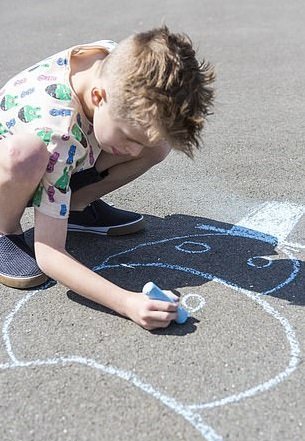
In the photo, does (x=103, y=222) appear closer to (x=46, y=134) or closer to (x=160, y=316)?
(x=46, y=134)

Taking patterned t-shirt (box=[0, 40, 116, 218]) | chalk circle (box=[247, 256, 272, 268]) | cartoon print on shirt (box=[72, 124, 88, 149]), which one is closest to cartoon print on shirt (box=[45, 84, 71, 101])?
patterned t-shirt (box=[0, 40, 116, 218])

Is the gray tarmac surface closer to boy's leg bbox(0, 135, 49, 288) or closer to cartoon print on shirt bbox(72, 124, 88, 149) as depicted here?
boy's leg bbox(0, 135, 49, 288)

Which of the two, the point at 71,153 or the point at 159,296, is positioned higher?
the point at 71,153

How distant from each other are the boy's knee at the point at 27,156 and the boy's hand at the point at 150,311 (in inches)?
23.0

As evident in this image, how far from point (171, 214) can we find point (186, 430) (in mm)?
1513

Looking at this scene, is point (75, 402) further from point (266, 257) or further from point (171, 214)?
point (171, 214)

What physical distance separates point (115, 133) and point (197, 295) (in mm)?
729

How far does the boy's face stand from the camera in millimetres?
2205

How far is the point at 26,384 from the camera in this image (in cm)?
205

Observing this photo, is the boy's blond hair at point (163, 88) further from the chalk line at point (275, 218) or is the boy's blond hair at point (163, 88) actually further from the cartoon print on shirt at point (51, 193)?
the chalk line at point (275, 218)

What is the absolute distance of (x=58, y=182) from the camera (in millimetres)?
2387

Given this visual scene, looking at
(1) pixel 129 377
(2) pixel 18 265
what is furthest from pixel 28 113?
(1) pixel 129 377

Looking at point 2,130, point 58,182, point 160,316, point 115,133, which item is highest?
point 115,133

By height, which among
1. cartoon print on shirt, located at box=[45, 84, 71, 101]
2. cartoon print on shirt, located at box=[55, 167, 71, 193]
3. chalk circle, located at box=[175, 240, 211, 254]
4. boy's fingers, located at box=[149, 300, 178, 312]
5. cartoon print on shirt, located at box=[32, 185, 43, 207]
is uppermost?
cartoon print on shirt, located at box=[45, 84, 71, 101]
